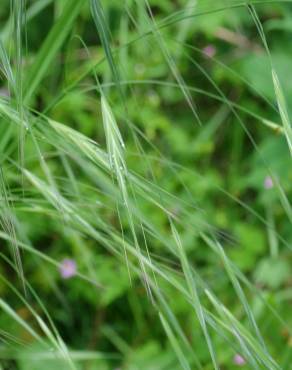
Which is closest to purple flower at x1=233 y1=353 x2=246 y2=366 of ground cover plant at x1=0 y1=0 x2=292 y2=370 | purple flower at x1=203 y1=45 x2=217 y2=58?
ground cover plant at x1=0 y1=0 x2=292 y2=370

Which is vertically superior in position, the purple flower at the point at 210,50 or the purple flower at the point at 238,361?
the purple flower at the point at 210,50

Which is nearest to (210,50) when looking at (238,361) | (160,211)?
(160,211)

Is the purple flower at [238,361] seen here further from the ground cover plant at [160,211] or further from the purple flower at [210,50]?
the purple flower at [210,50]

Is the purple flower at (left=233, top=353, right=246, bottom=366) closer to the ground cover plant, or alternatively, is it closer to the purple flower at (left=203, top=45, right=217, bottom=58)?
the ground cover plant

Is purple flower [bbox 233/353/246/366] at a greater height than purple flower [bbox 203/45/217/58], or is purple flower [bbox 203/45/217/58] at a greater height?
purple flower [bbox 203/45/217/58]

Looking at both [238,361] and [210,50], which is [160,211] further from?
[210,50]

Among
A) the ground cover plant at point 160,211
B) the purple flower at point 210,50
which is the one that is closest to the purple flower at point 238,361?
the ground cover plant at point 160,211

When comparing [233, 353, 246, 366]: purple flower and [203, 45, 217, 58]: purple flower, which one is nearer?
[233, 353, 246, 366]: purple flower

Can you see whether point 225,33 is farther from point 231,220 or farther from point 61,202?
point 61,202

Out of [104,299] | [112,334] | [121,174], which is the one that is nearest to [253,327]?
[121,174]

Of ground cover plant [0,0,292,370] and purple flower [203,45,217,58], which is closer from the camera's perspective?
ground cover plant [0,0,292,370]

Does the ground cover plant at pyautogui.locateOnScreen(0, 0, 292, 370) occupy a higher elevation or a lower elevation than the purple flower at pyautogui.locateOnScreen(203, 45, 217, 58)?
lower
